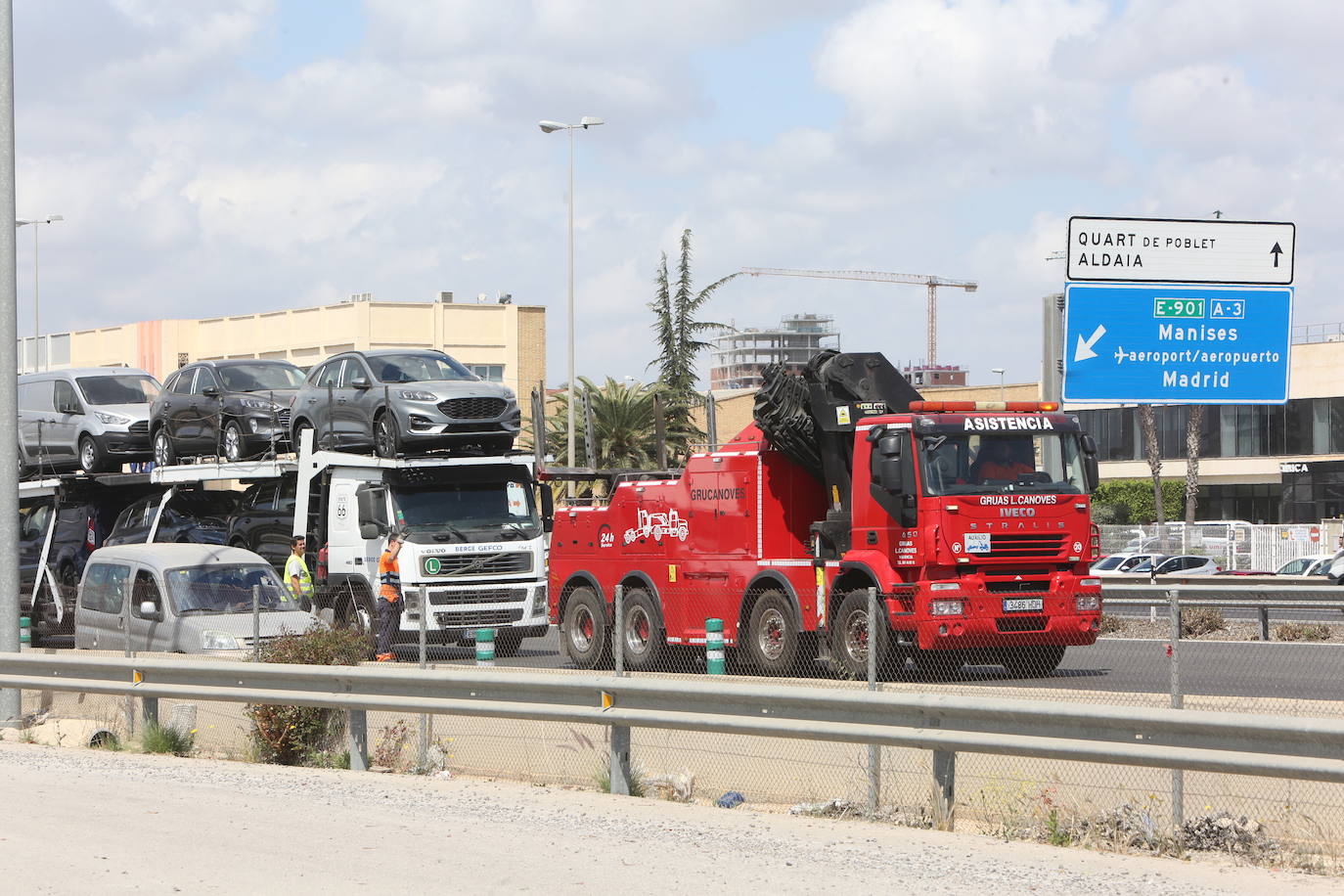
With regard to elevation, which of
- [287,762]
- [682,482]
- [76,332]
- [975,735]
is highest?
[76,332]

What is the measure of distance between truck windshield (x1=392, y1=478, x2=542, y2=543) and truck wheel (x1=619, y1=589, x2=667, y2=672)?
225 cm

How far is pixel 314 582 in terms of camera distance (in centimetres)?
2212

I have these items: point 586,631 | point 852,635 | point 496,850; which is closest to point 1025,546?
point 852,635

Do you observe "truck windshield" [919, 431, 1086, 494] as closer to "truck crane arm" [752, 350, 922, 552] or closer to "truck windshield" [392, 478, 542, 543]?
"truck crane arm" [752, 350, 922, 552]

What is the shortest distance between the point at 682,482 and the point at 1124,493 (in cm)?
5425

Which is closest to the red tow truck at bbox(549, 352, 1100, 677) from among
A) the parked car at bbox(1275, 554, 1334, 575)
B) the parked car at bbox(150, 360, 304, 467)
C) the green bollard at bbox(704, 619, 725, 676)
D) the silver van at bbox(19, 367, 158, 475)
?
the green bollard at bbox(704, 619, 725, 676)

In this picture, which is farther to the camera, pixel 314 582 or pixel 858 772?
pixel 314 582

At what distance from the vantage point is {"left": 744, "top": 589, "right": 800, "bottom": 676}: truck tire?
17.6m

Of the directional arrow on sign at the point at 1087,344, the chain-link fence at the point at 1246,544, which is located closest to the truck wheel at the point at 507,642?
the directional arrow on sign at the point at 1087,344

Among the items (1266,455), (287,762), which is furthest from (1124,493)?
(287,762)

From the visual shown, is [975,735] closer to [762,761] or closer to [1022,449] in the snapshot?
[762,761]

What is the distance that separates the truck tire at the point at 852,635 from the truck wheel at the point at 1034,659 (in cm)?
141

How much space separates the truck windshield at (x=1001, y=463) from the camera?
16.7m

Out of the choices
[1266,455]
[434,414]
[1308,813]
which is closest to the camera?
[1308,813]
